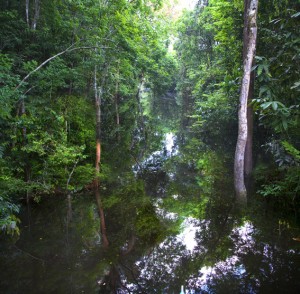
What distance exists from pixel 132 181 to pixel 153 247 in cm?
479

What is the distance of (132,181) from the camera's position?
10.9 meters

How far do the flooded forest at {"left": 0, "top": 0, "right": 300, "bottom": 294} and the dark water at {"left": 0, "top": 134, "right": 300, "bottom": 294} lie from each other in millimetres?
31

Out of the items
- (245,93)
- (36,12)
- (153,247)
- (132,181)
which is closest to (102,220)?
(153,247)

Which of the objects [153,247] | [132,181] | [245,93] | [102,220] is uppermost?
[245,93]

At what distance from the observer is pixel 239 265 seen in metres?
5.39

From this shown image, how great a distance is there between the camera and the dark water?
197 inches

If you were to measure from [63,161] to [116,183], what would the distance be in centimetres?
270

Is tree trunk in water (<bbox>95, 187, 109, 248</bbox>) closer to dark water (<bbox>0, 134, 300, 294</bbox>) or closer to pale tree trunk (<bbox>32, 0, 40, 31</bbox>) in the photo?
dark water (<bbox>0, 134, 300, 294</bbox>)

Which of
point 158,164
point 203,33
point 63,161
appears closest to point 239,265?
point 63,161

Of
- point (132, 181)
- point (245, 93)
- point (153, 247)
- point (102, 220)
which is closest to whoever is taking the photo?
point (153, 247)

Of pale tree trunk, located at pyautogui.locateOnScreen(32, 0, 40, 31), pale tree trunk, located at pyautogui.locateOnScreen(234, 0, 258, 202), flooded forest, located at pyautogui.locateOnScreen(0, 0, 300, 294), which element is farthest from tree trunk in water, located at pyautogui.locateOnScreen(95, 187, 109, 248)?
pale tree trunk, located at pyautogui.locateOnScreen(32, 0, 40, 31)

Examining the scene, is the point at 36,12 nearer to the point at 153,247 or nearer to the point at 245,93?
the point at 245,93

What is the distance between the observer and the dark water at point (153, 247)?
5.00 meters

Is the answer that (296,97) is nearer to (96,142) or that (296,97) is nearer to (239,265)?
(239,265)
